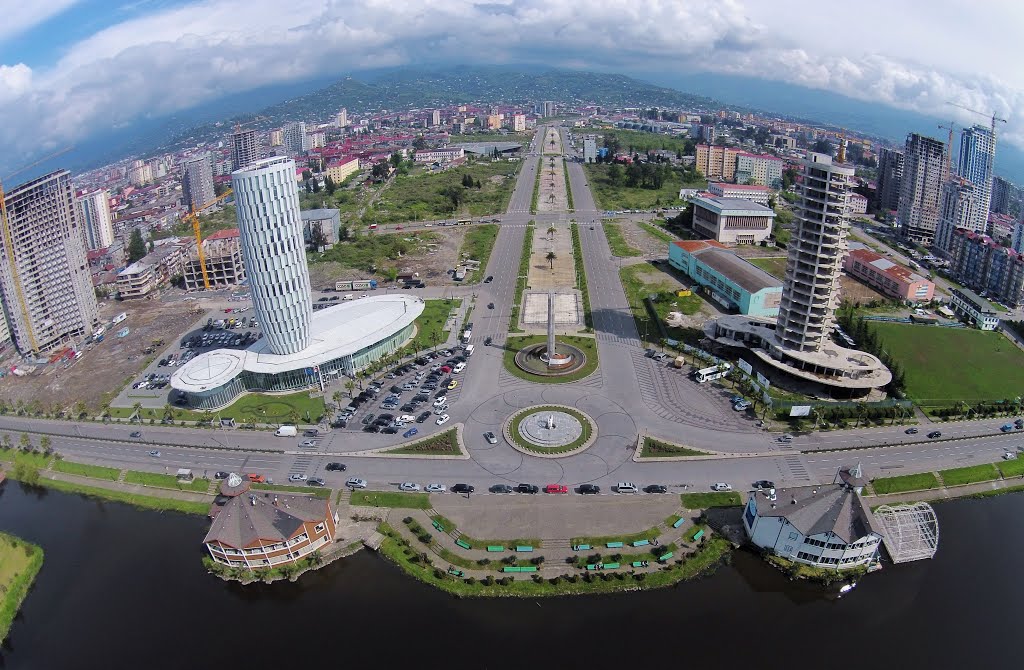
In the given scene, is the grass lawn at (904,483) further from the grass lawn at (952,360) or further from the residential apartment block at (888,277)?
the residential apartment block at (888,277)

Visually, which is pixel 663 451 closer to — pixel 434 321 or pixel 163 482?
pixel 434 321

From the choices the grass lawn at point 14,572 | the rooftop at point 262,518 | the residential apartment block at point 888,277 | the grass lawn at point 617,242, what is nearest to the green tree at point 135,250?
the grass lawn at point 14,572

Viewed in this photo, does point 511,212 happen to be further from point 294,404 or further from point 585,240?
point 294,404

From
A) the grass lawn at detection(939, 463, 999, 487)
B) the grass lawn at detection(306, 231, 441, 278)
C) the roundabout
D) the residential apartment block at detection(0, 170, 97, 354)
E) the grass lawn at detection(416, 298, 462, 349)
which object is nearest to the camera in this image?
the grass lawn at detection(939, 463, 999, 487)

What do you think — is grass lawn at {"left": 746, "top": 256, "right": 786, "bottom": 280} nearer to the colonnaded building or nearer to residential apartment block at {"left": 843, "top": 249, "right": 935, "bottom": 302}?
residential apartment block at {"left": 843, "top": 249, "right": 935, "bottom": 302}

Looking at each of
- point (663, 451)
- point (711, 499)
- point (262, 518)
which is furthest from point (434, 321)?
point (711, 499)

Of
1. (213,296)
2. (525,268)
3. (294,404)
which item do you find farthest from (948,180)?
(213,296)

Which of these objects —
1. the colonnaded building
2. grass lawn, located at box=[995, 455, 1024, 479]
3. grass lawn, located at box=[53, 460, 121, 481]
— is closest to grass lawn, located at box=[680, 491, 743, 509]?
grass lawn, located at box=[995, 455, 1024, 479]
